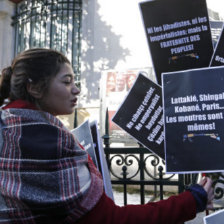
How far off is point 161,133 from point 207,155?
28 cm

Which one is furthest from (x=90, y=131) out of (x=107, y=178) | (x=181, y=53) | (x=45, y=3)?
(x=45, y=3)

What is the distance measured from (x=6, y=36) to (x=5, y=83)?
8529 mm

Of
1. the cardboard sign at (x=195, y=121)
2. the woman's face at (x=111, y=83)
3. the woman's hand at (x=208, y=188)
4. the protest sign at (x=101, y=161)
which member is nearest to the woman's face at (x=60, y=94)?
the protest sign at (x=101, y=161)

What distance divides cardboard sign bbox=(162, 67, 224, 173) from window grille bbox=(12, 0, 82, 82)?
6.30m

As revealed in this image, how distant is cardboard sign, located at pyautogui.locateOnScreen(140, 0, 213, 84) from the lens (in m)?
1.37

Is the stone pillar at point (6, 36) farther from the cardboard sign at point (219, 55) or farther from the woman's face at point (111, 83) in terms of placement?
the cardboard sign at point (219, 55)

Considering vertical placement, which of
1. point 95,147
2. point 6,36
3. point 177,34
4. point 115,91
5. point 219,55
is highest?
point 6,36

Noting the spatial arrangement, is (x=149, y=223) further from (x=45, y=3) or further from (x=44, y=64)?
(x=45, y=3)

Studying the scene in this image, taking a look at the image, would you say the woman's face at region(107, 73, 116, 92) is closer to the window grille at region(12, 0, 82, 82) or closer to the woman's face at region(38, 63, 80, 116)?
the window grille at region(12, 0, 82, 82)

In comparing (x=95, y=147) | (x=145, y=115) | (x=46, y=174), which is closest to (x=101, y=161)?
(x=95, y=147)

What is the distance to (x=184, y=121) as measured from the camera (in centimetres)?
132

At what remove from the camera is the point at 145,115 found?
58.5 inches

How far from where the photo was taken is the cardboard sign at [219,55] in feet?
4.36

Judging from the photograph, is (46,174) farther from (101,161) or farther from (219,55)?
(219,55)
